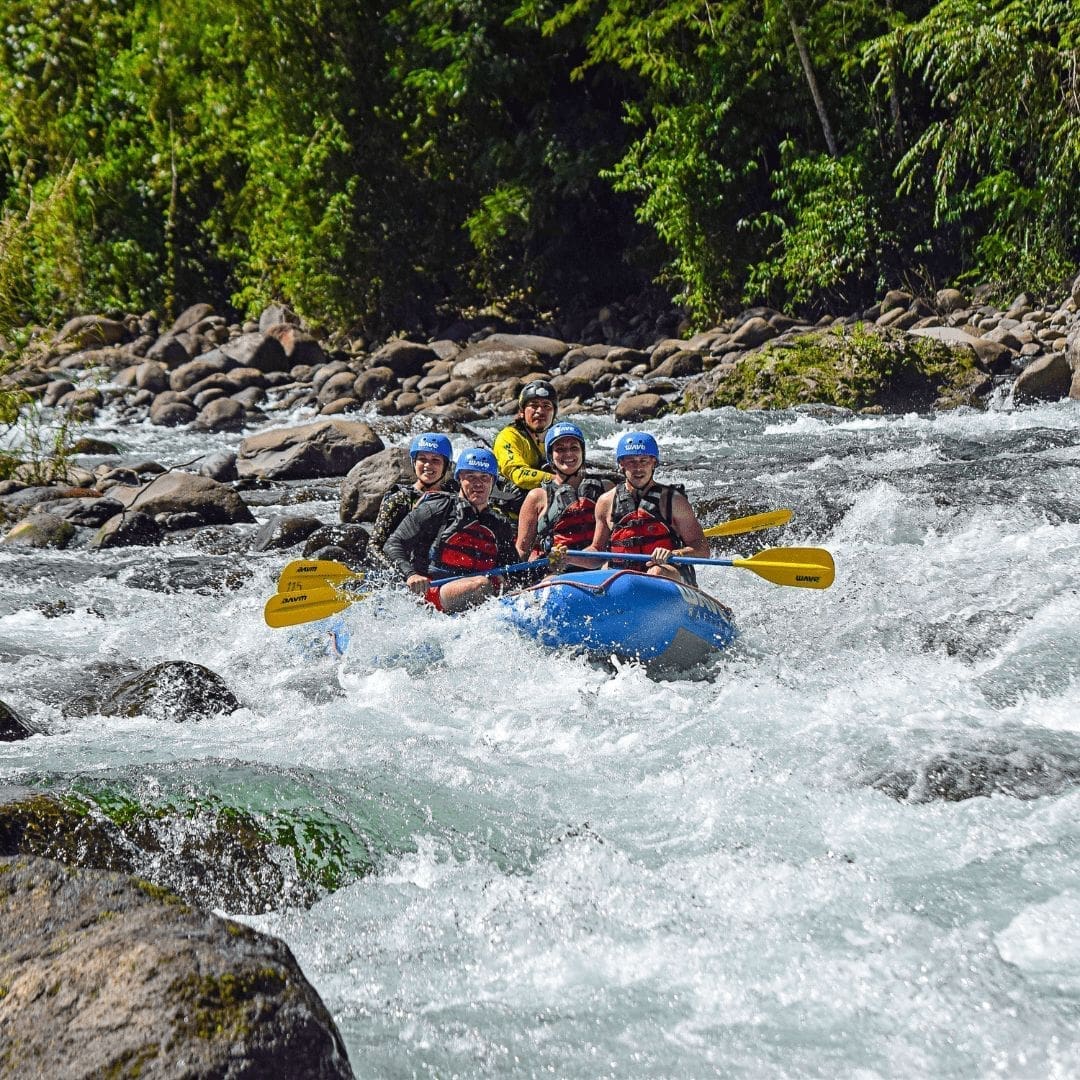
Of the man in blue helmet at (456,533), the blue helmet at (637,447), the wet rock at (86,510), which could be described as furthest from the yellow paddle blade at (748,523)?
the wet rock at (86,510)

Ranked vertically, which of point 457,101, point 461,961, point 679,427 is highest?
point 457,101

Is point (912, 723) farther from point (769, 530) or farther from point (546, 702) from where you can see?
point (769, 530)

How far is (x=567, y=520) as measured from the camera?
6.09m

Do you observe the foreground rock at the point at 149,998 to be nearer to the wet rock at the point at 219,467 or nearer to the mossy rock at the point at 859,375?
the wet rock at the point at 219,467

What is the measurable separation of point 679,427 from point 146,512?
4968 mm

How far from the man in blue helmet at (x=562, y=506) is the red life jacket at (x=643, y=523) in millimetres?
236

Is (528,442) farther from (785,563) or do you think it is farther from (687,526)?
(785,563)

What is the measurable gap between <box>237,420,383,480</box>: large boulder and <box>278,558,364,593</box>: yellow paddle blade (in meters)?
4.40

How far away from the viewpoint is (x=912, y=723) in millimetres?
4199

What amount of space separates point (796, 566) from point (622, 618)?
Result: 1.05 m

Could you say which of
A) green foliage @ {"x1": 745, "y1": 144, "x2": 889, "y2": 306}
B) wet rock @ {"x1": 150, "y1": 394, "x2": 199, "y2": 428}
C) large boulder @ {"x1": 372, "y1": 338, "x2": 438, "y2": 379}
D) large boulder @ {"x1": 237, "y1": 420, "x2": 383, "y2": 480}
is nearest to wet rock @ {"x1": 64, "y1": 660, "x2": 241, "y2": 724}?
large boulder @ {"x1": 237, "y1": 420, "x2": 383, "y2": 480}

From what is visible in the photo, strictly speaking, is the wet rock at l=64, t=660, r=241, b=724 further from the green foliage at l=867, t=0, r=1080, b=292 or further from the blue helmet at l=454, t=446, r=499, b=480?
the green foliage at l=867, t=0, r=1080, b=292

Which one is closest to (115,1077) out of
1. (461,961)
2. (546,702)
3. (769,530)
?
(461,961)

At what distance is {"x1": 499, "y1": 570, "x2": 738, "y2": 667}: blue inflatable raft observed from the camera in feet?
16.4
